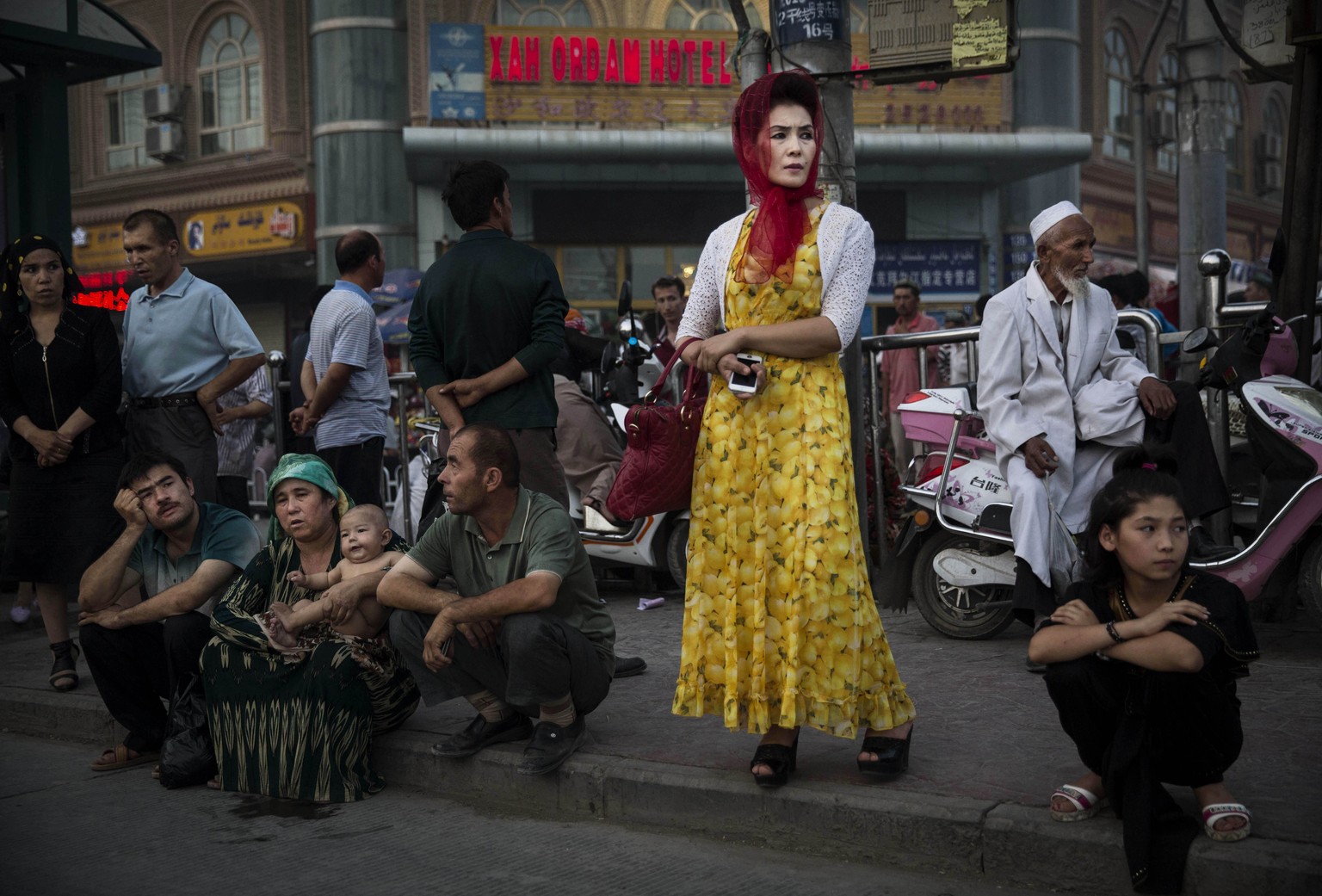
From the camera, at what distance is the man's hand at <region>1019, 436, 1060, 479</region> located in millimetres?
4926

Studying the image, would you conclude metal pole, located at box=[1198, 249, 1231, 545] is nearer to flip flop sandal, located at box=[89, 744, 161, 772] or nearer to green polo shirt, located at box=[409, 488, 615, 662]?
green polo shirt, located at box=[409, 488, 615, 662]

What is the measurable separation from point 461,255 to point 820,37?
1850 millimetres

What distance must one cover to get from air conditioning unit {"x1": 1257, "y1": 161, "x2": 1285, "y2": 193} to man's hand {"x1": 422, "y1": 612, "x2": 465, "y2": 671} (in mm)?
31072

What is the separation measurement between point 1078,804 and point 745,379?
1.41 m

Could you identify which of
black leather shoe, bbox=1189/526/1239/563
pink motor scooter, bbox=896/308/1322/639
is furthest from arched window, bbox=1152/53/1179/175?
black leather shoe, bbox=1189/526/1239/563

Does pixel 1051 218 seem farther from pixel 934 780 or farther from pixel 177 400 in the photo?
pixel 177 400

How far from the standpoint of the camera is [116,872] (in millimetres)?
3768

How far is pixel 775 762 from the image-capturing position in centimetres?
386

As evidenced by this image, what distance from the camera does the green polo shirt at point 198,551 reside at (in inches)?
198

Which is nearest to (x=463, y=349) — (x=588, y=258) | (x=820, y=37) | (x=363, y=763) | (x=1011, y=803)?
(x=363, y=763)

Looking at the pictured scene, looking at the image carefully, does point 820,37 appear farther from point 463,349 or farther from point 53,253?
point 53,253

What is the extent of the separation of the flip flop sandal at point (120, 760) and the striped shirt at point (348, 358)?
1.71 m

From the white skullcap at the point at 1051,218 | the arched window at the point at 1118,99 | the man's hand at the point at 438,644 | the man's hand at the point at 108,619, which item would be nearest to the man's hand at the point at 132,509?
the man's hand at the point at 108,619

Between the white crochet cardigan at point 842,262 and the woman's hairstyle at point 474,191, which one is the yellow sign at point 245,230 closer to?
the woman's hairstyle at point 474,191
